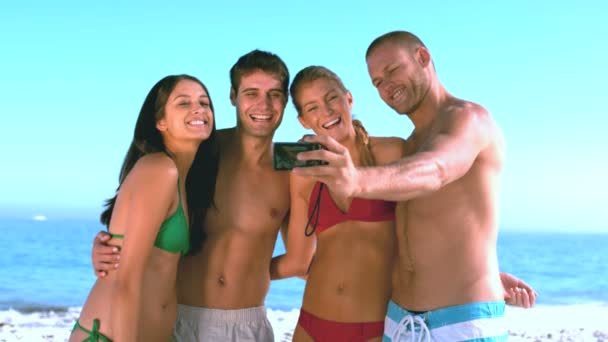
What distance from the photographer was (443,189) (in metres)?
3.10

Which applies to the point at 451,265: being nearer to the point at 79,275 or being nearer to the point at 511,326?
the point at 511,326

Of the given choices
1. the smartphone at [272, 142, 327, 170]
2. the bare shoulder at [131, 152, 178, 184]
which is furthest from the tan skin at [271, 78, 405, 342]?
the smartphone at [272, 142, 327, 170]

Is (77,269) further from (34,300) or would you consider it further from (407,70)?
(407,70)

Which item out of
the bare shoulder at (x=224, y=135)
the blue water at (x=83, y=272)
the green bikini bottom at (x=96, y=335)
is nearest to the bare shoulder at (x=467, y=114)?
the bare shoulder at (x=224, y=135)

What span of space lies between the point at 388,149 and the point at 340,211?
441mm

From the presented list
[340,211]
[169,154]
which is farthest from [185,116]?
[340,211]

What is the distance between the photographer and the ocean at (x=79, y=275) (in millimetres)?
16156

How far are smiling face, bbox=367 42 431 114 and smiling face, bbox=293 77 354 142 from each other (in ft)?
0.98

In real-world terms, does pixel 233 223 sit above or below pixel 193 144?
below

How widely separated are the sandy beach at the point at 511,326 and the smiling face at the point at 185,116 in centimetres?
581

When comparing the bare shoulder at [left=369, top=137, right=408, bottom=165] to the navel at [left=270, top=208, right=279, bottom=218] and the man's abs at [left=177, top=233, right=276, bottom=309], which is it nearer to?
the navel at [left=270, top=208, right=279, bottom=218]

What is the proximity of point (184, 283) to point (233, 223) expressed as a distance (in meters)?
0.44

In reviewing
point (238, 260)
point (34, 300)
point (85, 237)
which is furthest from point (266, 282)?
point (85, 237)

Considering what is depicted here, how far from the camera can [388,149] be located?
3.72 meters
